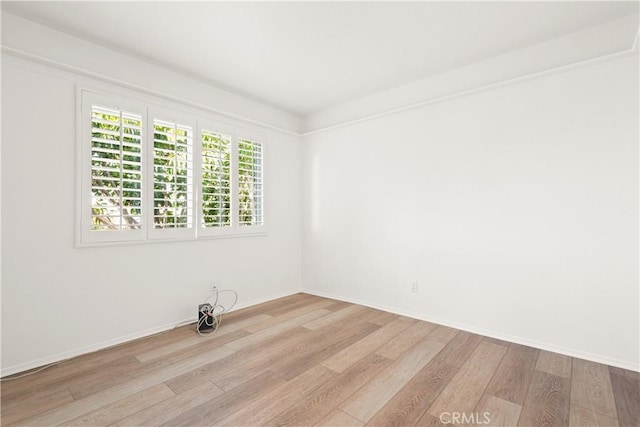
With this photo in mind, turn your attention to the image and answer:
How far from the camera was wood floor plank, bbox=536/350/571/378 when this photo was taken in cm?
212

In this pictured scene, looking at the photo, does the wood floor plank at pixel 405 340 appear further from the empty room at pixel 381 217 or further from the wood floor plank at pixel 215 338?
the wood floor plank at pixel 215 338

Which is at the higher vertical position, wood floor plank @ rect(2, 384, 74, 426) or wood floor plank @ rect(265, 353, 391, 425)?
wood floor plank @ rect(2, 384, 74, 426)

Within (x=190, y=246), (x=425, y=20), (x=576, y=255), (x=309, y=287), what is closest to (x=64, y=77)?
(x=190, y=246)

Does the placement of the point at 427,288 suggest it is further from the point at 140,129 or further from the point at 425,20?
the point at 140,129

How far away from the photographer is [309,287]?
168 inches

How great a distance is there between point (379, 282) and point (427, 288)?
58 centimetres

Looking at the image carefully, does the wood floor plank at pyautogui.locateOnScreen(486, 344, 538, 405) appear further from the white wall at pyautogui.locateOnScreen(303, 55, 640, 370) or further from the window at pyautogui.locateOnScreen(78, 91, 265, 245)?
the window at pyautogui.locateOnScreen(78, 91, 265, 245)

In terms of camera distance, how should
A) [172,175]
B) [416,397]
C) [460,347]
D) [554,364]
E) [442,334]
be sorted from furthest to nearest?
[172,175]
[442,334]
[460,347]
[554,364]
[416,397]

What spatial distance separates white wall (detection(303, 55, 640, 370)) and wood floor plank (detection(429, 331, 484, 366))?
16cm

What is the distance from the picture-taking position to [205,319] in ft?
9.43

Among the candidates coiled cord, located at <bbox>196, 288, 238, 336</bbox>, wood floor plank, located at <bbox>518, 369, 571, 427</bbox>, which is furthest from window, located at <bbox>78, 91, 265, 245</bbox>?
wood floor plank, located at <bbox>518, 369, 571, 427</bbox>

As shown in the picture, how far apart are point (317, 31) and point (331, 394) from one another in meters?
2.58

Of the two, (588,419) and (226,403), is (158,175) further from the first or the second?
(588,419)

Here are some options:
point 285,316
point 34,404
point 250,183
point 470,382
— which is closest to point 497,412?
point 470,382
